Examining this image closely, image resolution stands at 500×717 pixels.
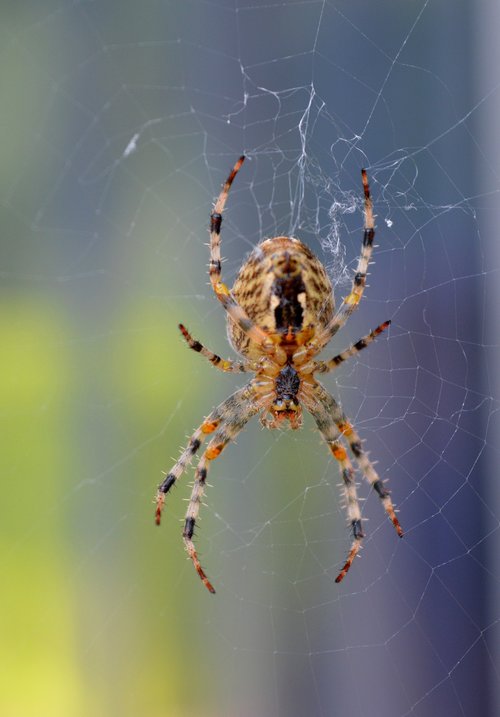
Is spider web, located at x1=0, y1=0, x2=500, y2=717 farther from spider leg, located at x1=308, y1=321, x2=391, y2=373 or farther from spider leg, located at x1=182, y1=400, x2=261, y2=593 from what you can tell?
spider leg, located at x1=308, y1=321, x2=391, y2=373

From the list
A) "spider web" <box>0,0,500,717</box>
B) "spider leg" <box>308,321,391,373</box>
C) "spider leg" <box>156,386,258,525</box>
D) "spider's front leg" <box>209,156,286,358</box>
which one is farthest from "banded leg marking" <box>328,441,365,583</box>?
"spider web" <box>0,0,500,717</box>

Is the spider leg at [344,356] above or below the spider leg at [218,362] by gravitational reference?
below

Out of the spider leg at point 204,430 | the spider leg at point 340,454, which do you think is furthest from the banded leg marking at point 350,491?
the spider leg at point 204,430

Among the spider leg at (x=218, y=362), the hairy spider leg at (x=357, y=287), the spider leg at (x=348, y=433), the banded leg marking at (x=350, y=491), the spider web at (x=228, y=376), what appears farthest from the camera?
the spider web at (x=228, y=376)

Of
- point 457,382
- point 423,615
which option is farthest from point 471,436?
point 423,615

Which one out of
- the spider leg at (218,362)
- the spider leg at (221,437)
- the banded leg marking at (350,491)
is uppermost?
the spider leg at (218,362)

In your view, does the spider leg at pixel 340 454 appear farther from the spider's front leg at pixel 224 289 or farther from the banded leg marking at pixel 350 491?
the spider's front leg at pixel 224 289

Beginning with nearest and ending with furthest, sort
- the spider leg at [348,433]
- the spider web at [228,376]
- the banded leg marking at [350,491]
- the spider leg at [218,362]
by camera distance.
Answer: the spider leg at [218,362] < the banded leg marking at [350,491] < the spider leg at [348,433] < the spider web at [228,376]

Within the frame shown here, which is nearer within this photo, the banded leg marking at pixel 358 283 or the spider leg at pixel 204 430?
the banded leg marking at pixel 358 283

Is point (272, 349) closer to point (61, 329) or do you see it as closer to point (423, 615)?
point (423, 615)
